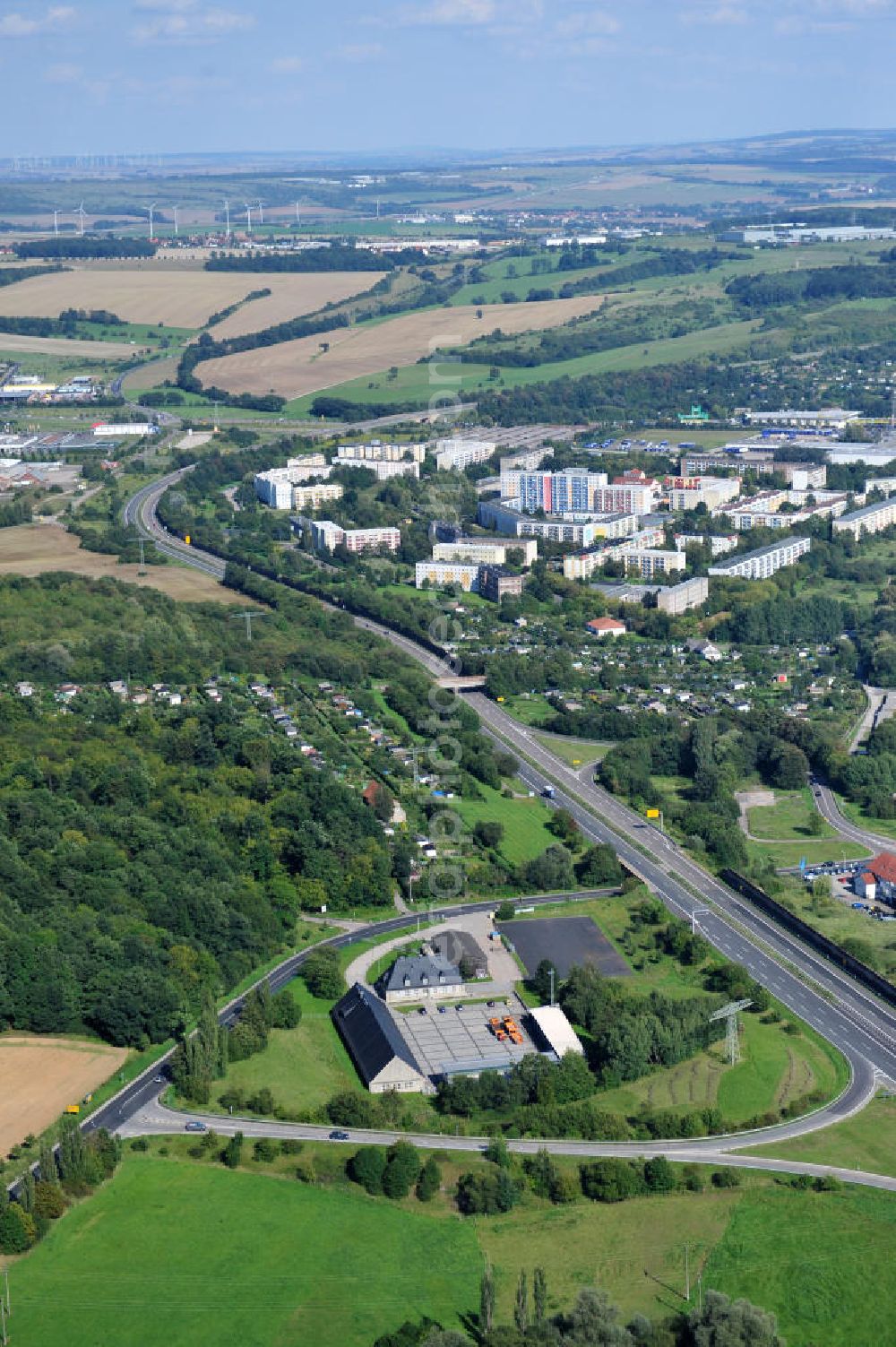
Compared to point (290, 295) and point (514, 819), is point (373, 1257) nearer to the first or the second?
point (514, 819)

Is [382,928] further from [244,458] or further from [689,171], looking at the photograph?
[689,171]

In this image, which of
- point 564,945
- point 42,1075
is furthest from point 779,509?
point 42,1075

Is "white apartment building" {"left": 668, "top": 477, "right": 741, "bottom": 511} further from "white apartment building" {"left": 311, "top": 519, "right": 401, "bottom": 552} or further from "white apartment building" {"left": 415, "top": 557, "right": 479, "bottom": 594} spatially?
"white apartment building" {"left": 415, "top": 557, "right": 479, "bottom": 594}

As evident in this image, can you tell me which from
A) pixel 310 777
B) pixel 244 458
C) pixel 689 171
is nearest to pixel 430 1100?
pixel 310 777

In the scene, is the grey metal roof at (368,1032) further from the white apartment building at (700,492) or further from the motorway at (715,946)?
the white apartment building at (700,492)

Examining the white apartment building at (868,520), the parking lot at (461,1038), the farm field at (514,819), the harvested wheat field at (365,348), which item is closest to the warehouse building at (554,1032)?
the parking lot at (461,1038)

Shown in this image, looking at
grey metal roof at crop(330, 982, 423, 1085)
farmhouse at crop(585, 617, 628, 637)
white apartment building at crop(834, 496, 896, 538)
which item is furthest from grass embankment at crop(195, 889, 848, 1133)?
white apartment building at crop(834, 496, 896, 538)
